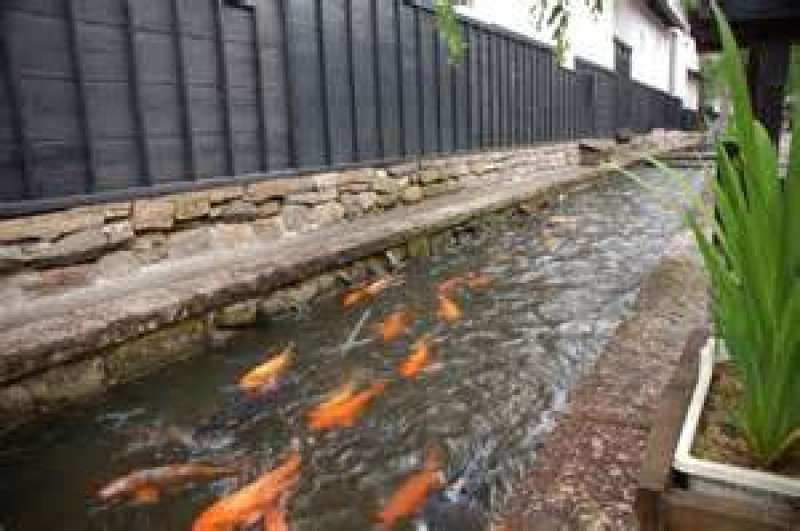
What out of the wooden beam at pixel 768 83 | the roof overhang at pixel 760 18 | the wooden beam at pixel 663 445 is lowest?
the wooden beam at pixel 663 445

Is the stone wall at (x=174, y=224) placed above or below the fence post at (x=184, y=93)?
below

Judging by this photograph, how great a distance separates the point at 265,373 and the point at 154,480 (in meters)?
1.21

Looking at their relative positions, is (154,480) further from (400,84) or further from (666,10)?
(666,10)

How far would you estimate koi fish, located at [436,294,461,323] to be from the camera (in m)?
4.83

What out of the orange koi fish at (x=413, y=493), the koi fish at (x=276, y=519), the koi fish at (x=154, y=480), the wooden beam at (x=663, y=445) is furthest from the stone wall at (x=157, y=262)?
the wooden beam at (x=663, y=445)

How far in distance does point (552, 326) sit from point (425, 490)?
2.14 metres

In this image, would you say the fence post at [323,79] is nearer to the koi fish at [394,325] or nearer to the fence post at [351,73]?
the fence post at [351,73]

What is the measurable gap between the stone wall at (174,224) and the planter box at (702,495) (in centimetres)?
373

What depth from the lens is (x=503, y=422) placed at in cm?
312

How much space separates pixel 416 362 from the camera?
13.0ft

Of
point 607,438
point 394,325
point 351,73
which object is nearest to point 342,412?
point 394,325

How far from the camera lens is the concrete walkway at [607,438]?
1757mm

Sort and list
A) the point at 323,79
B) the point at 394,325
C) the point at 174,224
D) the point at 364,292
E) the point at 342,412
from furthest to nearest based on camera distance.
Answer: the point at 323,79 < the point at 364,292 < the point at 174,224 < the point at 394,325 < the point at 342,412

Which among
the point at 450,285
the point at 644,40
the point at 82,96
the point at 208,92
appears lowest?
the point at 450,285
